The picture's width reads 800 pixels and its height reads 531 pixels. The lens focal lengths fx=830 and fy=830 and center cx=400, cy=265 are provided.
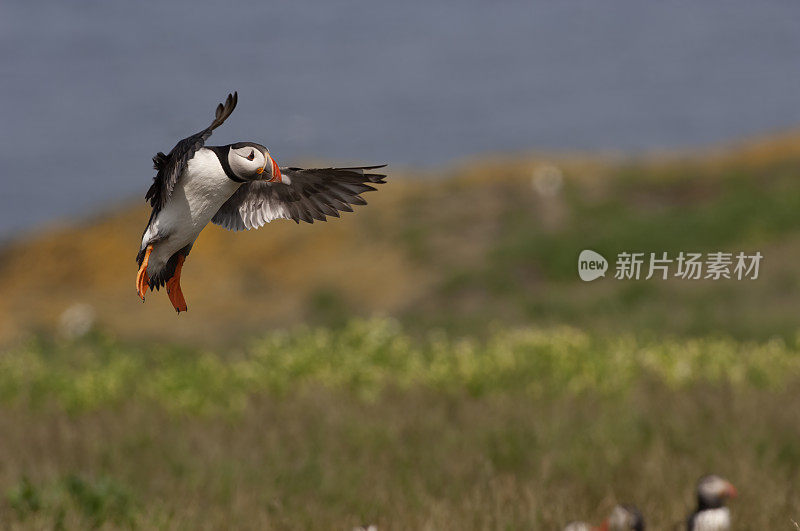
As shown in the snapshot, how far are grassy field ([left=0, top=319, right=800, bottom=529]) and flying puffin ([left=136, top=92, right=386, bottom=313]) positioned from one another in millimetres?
2532

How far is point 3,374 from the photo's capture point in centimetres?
916

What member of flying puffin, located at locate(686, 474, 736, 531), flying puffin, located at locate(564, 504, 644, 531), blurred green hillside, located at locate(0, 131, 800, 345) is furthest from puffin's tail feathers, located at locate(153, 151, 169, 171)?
blurred green hillside, located at locate(0, 131, 800, 345)

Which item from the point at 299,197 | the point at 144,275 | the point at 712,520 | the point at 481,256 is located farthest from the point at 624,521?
the point at 481,256

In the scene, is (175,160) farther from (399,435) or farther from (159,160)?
(399,435)

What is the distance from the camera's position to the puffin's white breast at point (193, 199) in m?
1.88

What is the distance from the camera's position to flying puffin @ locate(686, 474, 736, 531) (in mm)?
4406

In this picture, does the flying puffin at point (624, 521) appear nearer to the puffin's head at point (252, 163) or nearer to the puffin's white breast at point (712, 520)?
the puffin's white breast at point (712, 520)

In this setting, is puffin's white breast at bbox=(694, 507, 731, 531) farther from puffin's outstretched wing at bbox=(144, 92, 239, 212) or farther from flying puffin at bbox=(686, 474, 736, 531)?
puffin's outstretched wing at bbox=(144, 92, 239, 212)

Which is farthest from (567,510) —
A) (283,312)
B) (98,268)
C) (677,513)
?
(98,268)

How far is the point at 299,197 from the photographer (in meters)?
2.00

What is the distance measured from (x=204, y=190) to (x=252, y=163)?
7.7 inches

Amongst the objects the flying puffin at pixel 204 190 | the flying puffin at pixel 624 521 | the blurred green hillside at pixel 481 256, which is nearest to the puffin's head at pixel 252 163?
the flying puffin at pixel 204 190

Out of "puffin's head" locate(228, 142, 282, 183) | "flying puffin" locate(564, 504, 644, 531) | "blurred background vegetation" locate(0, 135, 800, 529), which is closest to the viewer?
"puffin's head" locate(228, 142, 282, 183)

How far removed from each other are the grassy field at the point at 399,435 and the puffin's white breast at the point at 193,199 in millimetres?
2607
